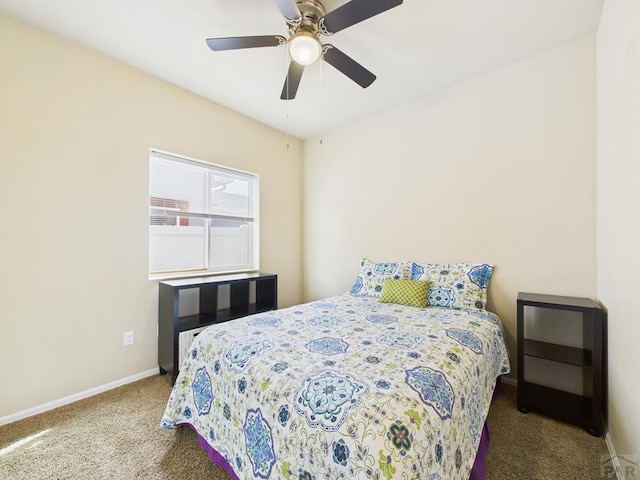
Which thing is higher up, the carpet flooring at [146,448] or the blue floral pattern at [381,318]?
the blue floral pattern at [381,318]

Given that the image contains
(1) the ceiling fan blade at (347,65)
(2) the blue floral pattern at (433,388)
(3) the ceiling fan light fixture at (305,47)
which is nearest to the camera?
(2) the blue floral pattern at (433,388)

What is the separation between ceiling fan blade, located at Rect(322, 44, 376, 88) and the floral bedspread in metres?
1.79

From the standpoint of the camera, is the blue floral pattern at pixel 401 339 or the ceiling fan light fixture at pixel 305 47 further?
the ceiling fan light fixture at pixel 305 47

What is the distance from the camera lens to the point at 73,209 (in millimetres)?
2164

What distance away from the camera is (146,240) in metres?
2.57

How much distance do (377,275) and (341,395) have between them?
1991 millimetres

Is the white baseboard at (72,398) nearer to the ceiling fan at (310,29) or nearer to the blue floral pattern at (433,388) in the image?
the blue floral pattern at (433,388)

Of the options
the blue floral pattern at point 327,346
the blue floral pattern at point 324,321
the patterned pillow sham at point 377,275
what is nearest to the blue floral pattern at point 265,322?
the blue floral pattern at point 324,321

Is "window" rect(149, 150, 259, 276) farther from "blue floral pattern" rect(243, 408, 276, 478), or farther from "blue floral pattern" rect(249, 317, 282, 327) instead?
"blue floral pattern" rect(243, 408, 276, 478)

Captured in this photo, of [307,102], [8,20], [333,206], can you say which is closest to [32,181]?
[8,20]

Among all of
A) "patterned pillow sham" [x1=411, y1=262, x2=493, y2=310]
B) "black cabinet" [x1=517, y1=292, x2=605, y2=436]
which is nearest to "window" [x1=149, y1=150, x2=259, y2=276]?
"patterned pillow sham" [x1=411, y1=262, x2=493, y2=310]

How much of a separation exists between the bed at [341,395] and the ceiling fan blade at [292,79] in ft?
5.88

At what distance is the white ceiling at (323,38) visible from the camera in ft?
6.01

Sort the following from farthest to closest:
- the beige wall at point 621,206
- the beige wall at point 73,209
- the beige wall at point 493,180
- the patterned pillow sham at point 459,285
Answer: the patterned pillow sham at point 459,285, the beige wall at point 493,180, the beige wall at point 73,209, the beige wall at point 621,206
